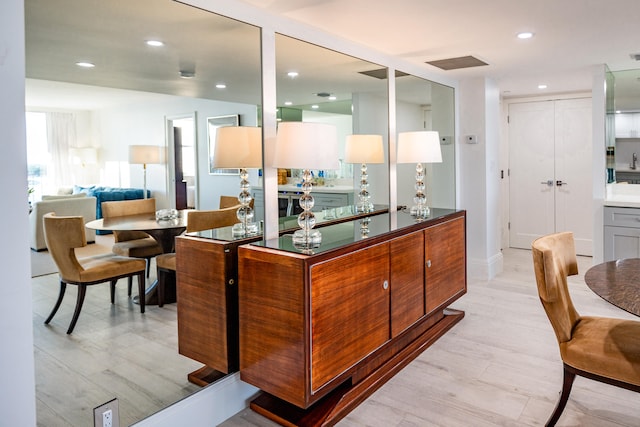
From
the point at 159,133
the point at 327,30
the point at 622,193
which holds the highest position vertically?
the point at 327,30

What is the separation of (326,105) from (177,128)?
1.11 m

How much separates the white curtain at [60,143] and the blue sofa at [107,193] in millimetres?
75

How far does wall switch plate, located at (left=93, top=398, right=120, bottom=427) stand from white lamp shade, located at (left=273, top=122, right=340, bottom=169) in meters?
1.28

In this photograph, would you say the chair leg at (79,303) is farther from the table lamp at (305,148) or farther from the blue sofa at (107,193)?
the table lamp at (305,148)

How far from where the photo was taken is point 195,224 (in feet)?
7.66

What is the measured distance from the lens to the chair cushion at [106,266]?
1.92m

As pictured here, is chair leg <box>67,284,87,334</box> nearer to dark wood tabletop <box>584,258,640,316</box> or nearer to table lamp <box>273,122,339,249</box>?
table lamp <box>273,122,339,249</box>

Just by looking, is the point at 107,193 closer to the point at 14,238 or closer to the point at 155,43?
the point at 14,238

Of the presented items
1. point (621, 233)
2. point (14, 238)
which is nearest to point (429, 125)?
point (621, 233)

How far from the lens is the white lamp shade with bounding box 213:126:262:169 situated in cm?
234

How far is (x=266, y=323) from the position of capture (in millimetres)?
2174

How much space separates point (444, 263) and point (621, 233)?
2073 mm

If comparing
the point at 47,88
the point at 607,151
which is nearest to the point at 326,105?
the point at 47,88

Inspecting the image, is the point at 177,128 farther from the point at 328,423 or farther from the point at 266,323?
the point at 328,423
